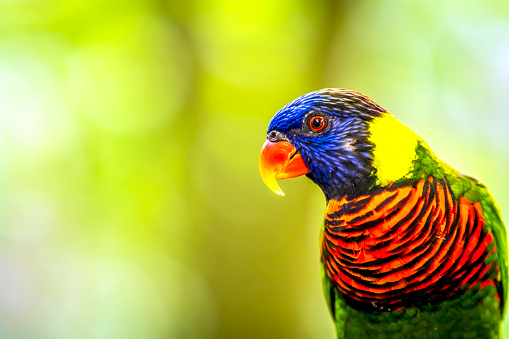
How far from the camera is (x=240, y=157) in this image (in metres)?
3.66

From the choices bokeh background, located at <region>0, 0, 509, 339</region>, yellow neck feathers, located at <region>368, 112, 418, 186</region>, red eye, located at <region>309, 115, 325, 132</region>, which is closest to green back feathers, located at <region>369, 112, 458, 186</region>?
yellow neck feathers, located at <region>368, 112, 418, 186</region>

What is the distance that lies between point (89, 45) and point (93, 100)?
0.62m

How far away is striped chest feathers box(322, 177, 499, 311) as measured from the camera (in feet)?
4.16

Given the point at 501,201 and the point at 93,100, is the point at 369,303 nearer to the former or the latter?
the point at 501,201

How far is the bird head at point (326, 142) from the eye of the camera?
1311 millimetres

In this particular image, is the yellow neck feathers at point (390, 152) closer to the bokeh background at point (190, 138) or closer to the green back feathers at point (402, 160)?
the green back feathers at point (402, 160)

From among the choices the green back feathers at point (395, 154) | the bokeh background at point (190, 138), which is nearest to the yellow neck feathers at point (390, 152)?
the green back feathers at point (395, 154)

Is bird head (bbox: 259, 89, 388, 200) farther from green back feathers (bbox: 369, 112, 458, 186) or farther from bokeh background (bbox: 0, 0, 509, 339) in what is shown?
bokeh background (bbox: 0, 0, 509, 339)

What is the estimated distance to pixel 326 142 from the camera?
4.39ft

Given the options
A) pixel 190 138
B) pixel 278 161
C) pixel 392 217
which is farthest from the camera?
pixel 190 138

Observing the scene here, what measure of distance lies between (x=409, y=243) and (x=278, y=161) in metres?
0.49

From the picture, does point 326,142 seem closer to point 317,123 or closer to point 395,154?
point 317,123

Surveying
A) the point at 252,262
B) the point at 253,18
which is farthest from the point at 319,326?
the point at 253,18

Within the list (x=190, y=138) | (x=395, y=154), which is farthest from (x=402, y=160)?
(x=190, y=138)
